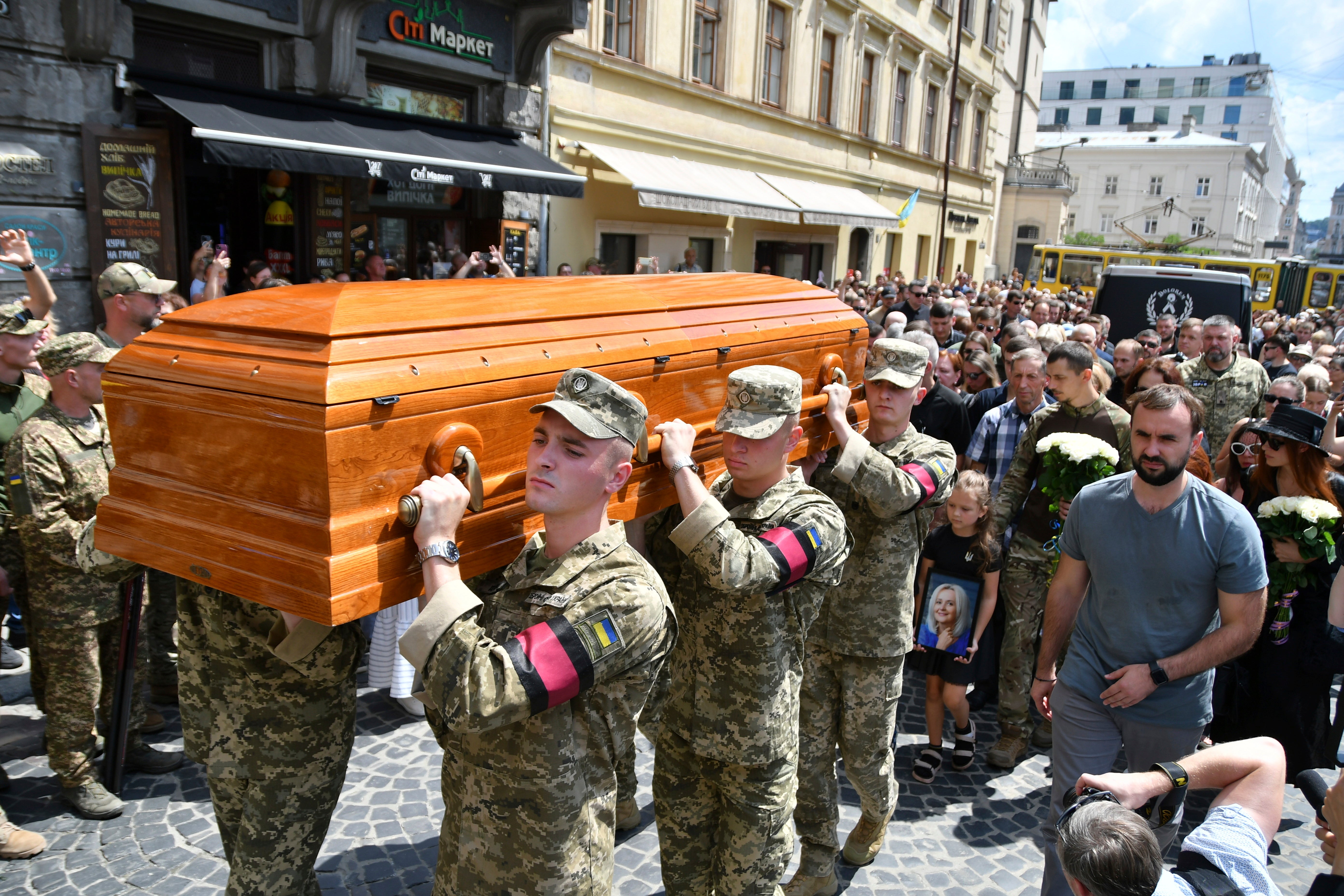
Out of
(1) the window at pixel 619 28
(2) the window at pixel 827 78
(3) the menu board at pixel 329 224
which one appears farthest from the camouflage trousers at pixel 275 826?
(2) the window at pixel 827 78

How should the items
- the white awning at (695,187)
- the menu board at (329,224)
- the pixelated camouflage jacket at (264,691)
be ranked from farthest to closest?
the white awning at (695,187) < the menu board at (329,224) < the pixelated camouflage jacket at (264,691)

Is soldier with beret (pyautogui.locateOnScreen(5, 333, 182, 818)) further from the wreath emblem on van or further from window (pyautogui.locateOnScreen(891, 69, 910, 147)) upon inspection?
window (pyautogui.locateOnScreen(891, 69, 910, 147))

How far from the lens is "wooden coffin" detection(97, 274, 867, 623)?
1.87 metres

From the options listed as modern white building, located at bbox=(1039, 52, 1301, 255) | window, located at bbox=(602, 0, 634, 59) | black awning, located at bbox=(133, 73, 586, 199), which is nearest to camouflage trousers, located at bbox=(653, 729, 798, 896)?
black awning, located at bbox=(133, 73, 586, 199)

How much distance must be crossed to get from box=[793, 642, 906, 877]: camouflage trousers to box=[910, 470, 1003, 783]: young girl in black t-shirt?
0.78 meters

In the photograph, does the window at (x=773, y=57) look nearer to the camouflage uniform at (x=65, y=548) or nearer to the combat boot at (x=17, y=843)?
the camouflage uniform at (x=65, y=548)

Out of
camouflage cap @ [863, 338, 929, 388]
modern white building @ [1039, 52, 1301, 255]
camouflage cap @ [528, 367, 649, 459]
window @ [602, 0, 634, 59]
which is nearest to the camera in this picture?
camouflage cap @ [528, 367, 649, 459]

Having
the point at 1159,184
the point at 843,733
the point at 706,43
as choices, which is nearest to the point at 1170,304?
the point at 706,43

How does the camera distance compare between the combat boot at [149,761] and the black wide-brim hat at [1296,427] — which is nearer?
the combat boot at [149,761]

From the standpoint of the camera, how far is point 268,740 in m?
2.42

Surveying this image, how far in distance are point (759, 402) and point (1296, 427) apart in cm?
297

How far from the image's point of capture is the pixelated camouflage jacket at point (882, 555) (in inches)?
129

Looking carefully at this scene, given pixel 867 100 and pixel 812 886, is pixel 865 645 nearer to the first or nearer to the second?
pixel 812 886

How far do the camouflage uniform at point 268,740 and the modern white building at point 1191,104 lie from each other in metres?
79.6
